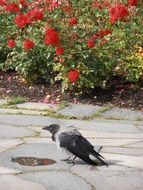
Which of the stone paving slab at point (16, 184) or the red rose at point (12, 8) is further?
the red rose at point (12, 8)

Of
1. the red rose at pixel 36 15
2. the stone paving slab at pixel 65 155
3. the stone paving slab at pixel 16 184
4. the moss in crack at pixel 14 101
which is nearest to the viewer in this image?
the stone paving slab at pixel 16 184

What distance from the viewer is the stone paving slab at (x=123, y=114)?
891cm

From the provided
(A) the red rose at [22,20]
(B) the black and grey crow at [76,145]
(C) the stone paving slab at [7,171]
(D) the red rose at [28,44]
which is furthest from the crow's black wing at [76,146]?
(A) the red rose at [22,20]

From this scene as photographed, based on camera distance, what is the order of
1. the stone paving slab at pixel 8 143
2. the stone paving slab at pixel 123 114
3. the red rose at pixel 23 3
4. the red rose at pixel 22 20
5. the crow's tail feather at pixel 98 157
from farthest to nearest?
the red rose at pixel 23 3
the red rose at pixel 22 20
the stone paving slab at pixel 123 114
the stone paving slab at pixel 8 143
the crow's tail feather at pixel 98 157

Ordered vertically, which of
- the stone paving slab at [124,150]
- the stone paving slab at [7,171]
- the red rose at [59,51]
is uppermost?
the red rose at [59,51]

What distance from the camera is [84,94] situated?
10.2m

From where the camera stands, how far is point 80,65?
10109mm

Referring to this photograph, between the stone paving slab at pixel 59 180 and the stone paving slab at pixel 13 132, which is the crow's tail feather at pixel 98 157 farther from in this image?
the stone paving slab at pixel 13 132

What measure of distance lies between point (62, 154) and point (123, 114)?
8.32 feet

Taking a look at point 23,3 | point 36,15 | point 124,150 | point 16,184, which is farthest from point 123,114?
point 23,3

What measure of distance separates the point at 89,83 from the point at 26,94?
3.72 ft

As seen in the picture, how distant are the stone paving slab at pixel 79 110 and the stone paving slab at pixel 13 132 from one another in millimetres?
1169

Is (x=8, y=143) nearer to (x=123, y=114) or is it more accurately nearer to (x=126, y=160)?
(x=126, y=160)

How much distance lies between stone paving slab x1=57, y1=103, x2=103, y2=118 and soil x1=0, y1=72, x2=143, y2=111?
288 millimetres
